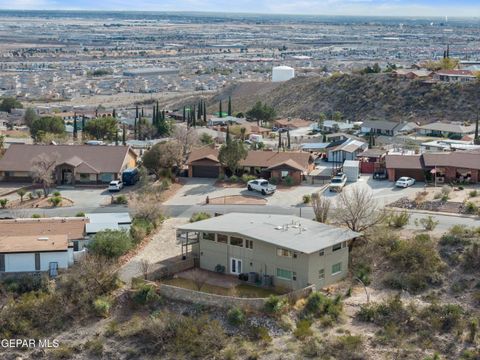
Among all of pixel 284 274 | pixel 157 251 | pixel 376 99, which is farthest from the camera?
pixel 376 99

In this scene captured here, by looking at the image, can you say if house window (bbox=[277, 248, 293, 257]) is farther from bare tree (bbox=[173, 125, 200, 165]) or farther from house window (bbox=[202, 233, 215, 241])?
bare tree (bbox=[173, 125, 200, 165])

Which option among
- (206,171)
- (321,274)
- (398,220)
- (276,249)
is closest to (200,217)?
(276,249)

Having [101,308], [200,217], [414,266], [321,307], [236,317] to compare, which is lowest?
[101,308]

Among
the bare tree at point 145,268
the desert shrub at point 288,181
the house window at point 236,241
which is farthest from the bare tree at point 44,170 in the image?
the house window at point 236,241

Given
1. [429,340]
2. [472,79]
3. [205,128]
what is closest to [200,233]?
[429,340]

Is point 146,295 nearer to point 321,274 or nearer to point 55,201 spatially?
point 321,274
